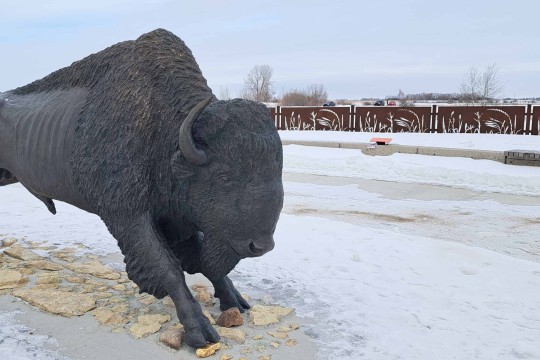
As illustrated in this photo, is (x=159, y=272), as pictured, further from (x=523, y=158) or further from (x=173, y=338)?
(x=523, y=158)

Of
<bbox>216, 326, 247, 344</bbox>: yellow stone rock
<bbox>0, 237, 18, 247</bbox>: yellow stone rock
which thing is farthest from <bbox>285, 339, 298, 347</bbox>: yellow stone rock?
<bbox>0, 237, 18, 247</bbox>: yellow stone rock

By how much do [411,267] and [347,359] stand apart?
2.11 meters

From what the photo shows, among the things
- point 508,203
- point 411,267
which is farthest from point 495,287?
point 508,203

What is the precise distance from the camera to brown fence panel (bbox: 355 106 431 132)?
62.1 ft

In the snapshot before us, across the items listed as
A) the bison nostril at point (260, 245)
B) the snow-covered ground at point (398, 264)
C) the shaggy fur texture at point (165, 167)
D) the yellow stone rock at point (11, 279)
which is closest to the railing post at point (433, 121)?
the snow-covered ground at point (398, 264)

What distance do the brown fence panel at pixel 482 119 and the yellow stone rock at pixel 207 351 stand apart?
1630 cm

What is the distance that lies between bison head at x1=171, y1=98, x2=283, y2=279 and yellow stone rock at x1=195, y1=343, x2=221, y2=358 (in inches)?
24.7

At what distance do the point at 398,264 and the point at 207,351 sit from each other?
8.47ft

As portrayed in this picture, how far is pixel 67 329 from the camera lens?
367 centimetres

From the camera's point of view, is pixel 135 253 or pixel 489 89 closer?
pixel 135 253

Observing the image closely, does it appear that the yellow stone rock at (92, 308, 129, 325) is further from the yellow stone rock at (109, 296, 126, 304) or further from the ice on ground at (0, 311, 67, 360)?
the ice on ground at (0, 311, 67, 360)

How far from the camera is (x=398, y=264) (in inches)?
208

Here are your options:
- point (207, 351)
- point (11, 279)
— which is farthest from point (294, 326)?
point (11, 279)

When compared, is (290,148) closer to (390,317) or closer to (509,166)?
(509,166)
